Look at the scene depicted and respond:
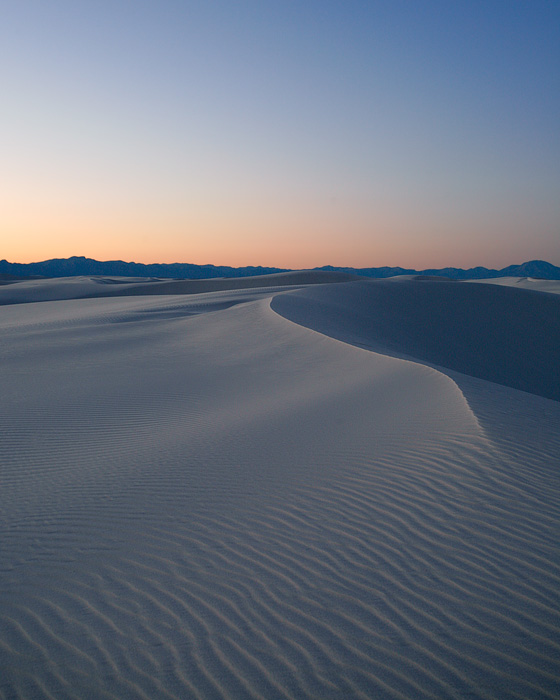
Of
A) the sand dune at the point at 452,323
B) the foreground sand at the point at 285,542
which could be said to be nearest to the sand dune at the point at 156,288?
the sand dune at the point at 452,323

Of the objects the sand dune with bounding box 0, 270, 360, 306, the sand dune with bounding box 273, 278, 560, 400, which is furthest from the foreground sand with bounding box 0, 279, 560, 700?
the sand dune with bounding box 0, 270, 360, 306

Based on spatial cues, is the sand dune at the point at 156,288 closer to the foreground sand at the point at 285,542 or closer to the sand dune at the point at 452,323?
the sand dune at the point at 452,323

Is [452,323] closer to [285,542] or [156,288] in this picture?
[285,542]

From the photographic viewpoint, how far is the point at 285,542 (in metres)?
3.57

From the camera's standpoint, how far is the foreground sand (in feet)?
8.27

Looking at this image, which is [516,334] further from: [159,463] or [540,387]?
[159,463]

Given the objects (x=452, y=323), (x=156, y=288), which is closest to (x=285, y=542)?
(x=452, y=323)

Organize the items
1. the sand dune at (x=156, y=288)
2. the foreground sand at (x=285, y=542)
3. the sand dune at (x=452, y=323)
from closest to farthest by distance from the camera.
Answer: the foreground sand at (x=285, y=542) < the sand dune at (x=452, y=323) < the sand dune at (x=156, y=288)

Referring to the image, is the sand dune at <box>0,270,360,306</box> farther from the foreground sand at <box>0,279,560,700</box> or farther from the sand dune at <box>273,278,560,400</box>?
the foreground sand at <box>0,279,560,700</box>

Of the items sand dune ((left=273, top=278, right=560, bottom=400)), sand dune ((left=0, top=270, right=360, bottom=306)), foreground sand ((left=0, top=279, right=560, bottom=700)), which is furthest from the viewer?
sand dune ((left=0, top=270, right=360, bottom=306))

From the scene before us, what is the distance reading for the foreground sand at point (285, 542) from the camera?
2521 millimetres

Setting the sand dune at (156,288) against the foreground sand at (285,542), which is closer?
the foreground sand at (285,542)

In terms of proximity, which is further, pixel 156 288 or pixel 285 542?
pixel 156 288

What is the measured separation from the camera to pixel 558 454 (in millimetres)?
4680
